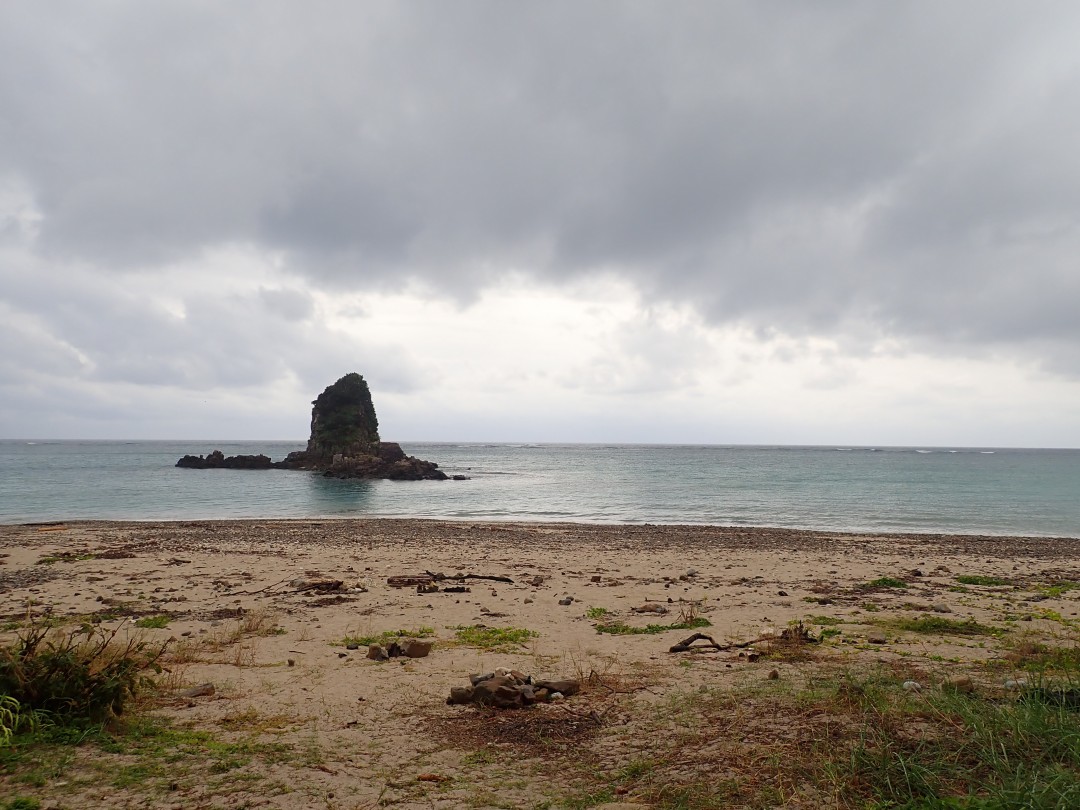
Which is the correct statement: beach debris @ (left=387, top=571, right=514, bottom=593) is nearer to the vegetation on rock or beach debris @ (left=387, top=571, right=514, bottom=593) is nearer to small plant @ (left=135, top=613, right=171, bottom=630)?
small plant @ (left=135, top=613, right=171, bottom=630)

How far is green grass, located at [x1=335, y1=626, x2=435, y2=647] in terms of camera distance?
9.35m

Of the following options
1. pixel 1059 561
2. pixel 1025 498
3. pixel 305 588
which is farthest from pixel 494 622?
pixel 1025 498

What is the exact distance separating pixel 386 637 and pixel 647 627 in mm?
4420

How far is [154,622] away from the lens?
34.2 feet

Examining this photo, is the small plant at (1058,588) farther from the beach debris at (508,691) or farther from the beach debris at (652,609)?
the beach debris at (508,691)

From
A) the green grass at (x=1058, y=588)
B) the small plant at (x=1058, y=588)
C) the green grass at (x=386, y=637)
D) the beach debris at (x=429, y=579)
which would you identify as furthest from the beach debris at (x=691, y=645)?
the green grass at (x=1058, y=588)

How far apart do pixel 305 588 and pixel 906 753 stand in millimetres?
12385

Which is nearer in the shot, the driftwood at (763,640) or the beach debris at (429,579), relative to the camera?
the driftwood at (763,640)

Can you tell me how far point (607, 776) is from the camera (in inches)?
190

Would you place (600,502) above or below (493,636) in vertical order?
below

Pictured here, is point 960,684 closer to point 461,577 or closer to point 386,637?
point 386,637

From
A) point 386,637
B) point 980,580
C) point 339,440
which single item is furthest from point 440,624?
point 339,440

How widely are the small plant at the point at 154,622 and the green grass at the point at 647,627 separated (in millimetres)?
7616

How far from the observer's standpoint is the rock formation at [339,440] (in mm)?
90250
